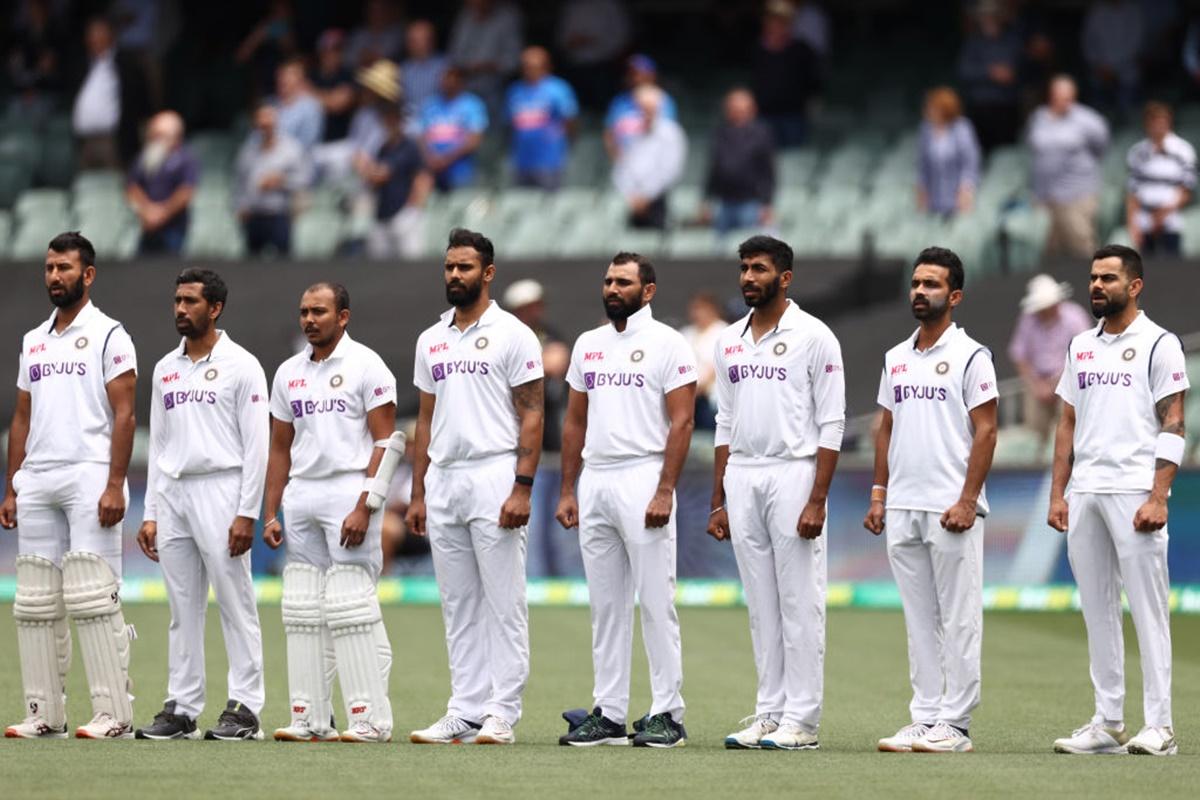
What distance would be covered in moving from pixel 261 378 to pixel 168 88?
55.6 ft

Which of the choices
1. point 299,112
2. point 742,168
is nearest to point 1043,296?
point 742,168

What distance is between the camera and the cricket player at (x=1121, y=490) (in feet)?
34.8

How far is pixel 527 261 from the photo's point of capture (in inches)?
854

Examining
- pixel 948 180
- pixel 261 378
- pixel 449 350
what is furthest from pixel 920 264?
pixel 948 180

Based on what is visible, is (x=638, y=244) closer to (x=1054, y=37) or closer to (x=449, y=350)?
(x=1054, y=37)

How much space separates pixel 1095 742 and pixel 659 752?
1918 millimetres

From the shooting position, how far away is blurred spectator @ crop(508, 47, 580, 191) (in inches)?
890

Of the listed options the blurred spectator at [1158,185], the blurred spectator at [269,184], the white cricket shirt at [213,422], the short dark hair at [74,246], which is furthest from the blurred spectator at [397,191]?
the white cricket shirt at [213,422]

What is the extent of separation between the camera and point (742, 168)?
69.2ft

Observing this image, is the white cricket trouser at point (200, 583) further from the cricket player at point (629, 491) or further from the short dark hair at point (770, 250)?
the short dark hair at point (770, 250)

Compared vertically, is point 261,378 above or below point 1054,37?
below

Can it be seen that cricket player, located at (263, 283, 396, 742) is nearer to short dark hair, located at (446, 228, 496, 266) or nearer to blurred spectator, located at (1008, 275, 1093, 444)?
short dark hair, located at (446, 228, 496, 266)

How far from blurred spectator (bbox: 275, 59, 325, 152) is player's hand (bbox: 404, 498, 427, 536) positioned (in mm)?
12354

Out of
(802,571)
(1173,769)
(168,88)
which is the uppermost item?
(168,88)
